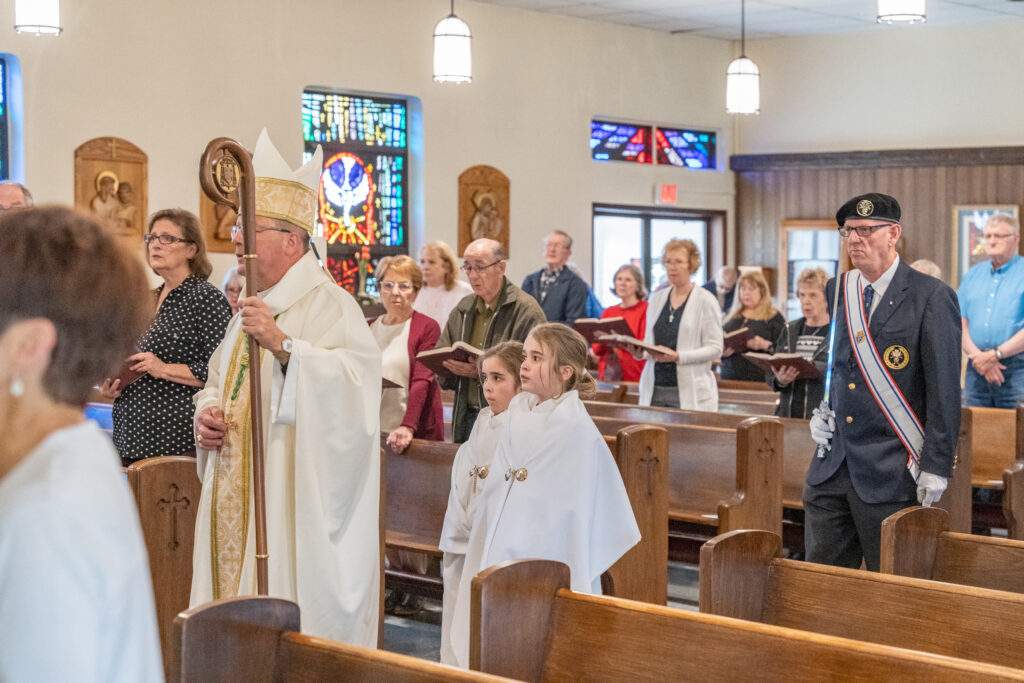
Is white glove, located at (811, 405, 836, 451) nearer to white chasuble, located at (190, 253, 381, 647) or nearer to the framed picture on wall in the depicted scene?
white chasuble, located at (190, 253, 381, 647)

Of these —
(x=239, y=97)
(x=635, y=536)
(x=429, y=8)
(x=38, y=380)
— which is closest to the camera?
(x=38, y=380)

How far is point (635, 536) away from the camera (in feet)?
14.5

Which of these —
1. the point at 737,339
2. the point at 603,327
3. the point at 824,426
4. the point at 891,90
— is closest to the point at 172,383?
the point at 824,426

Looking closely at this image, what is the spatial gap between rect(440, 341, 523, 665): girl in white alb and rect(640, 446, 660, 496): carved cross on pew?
79 centimetres

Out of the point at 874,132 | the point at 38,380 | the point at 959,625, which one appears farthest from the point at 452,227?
the point at 38,380

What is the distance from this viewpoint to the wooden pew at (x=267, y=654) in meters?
2.32

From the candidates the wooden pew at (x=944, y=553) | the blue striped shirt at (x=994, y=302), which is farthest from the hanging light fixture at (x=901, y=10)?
the wooden pew at (x=944, y=553)

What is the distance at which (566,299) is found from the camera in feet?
32.8

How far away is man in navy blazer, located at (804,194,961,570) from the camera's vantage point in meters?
4.39

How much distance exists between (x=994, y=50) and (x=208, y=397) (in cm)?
1123

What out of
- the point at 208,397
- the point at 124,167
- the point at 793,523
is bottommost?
the point at 793,523

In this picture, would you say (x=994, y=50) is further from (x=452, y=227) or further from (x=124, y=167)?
(x=124, y=167)

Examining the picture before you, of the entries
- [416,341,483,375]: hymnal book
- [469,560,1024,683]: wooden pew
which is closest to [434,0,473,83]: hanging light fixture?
[416,341,483,375]: hymnal book

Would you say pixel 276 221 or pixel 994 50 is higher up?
pixel 994 50
